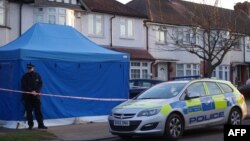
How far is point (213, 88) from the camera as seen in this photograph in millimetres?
13867

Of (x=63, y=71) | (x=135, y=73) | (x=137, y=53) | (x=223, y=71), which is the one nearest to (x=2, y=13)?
(x=137, y=53)

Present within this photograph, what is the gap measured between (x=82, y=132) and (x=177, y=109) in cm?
344

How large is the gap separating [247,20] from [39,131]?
3556 cm

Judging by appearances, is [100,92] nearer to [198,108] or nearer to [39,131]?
[39,131]

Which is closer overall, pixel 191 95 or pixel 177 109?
pixel 177 109

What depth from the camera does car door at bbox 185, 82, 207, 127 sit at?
12617 mm

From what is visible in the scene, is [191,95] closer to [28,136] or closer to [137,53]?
[28,136]

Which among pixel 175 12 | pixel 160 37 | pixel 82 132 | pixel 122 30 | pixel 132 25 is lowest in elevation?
pixel 82 132

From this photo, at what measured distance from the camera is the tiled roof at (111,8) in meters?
31.8

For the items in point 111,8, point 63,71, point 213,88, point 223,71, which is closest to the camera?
point 213,88

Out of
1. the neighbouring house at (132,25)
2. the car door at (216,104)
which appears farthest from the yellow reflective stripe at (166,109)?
the neighbouring house at (132,25)

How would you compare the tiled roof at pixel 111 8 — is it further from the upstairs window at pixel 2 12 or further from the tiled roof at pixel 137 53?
the upstairs window at pixel 2 12

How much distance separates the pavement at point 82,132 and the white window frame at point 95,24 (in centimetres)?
1540

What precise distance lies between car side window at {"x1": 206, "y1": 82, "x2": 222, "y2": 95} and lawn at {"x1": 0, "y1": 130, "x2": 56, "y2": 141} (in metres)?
4.41
